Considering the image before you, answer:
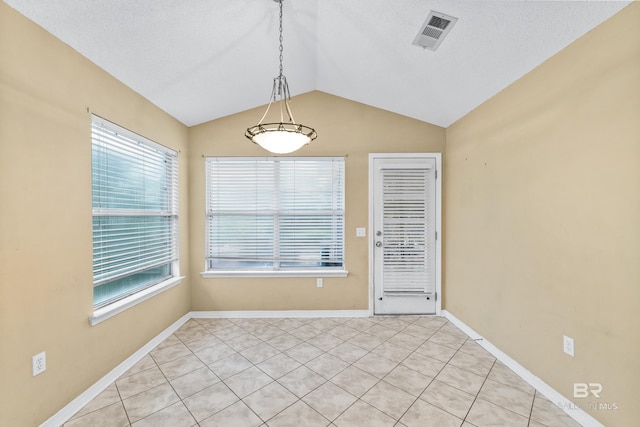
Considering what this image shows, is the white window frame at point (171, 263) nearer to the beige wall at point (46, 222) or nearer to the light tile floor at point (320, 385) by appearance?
the beige wall at point (46, 222)

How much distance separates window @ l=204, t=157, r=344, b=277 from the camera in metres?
3.53

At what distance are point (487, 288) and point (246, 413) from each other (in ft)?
7.81

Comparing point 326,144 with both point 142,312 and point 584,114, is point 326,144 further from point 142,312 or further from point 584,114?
point 142,312

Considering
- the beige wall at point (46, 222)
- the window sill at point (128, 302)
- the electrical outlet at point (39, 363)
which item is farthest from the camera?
the window sill at point (128, 302)

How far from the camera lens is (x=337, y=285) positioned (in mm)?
3535

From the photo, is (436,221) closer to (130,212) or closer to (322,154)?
(322,154)

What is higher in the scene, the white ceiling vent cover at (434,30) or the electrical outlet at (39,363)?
the white ceiling vent cover at (434,30)

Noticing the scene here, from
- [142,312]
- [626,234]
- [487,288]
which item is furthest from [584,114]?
[142,312]

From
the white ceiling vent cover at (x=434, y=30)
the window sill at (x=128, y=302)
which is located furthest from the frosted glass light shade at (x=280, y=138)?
the window sill at (x=128, y=302)

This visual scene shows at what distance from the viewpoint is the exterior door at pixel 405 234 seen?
3.49 metres

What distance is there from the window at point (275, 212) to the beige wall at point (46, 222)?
1.44 m

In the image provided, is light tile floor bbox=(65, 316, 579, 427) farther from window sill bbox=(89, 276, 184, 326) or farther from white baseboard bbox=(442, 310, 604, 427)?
window sill bbox=(89, 276, 184, 326)

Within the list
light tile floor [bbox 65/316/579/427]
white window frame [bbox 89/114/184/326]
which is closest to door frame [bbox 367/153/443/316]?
light tile floor [bbox 65/316/579/427]

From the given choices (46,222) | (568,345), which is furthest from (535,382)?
(46,222)
